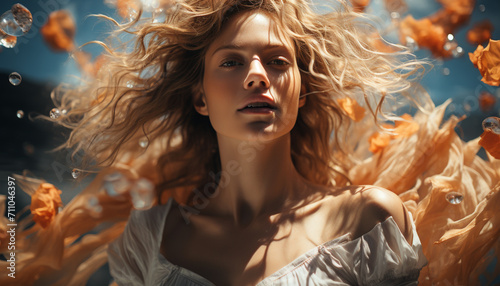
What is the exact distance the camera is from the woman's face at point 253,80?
106 cm

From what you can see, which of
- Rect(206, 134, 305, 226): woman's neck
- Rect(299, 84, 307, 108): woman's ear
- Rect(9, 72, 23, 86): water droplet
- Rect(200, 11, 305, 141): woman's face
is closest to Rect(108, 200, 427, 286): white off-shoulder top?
Rect(206, 134, 305, 226): woman's neck

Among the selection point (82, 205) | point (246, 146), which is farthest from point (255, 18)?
point (82, 205)

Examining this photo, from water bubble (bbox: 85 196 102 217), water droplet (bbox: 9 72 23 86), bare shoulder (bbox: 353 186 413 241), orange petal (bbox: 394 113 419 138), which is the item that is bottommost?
A: water bubble (bbox: 85 196 102 217)

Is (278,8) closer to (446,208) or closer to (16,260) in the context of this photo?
(446,208)

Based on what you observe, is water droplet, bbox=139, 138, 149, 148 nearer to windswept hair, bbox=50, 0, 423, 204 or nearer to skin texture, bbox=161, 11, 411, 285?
windswept hair, bbox=50, 0, 423, 204

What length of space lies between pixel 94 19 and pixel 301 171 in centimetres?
72

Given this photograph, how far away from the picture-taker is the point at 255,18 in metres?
1.11

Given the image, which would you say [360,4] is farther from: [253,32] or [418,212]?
[418,212]

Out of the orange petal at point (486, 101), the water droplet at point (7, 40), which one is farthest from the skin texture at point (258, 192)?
the water droplet at point (7, 40)

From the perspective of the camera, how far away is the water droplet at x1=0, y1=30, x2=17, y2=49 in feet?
4.15

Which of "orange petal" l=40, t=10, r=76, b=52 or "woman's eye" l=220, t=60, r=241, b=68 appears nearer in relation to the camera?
"woman's eye" l=220, t=60, r=241, b=68

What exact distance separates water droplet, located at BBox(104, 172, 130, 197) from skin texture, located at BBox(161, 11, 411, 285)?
1.14 feet

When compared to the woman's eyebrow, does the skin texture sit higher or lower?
lower

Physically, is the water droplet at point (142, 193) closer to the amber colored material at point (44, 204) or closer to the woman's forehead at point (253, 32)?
the amber colored material at point (44, 204)
